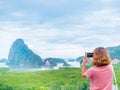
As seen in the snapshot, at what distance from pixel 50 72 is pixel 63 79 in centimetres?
448

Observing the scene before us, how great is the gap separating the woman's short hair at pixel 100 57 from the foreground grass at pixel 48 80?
1754cm

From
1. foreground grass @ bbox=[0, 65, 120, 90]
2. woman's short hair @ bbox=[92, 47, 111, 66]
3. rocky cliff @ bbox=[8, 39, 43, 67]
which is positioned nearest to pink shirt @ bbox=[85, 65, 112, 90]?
woman's short hair @ bbox=[92, 47, 111, 66]

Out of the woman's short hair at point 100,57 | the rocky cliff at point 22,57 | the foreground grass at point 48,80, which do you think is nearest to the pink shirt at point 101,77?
the woman's short hair at point 100,57

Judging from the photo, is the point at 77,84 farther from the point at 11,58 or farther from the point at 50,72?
the point at 11,58

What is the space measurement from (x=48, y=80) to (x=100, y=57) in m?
24.3

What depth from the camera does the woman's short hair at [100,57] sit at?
3.07 metres

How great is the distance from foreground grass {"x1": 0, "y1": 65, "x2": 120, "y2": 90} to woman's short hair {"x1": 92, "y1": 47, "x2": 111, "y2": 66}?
1754 cm

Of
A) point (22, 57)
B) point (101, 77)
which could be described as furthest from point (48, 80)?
point (101, 77)

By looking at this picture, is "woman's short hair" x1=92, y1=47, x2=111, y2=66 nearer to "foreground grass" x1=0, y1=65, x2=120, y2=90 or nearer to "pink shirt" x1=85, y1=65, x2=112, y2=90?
"pink shirt" x1=85, y1=65, x2=112, y2=90

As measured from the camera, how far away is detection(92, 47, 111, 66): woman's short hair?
307cm

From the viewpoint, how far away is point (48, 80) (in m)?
27.2

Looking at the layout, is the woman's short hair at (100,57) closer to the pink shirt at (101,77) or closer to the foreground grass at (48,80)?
the pink shirt at (101,77)

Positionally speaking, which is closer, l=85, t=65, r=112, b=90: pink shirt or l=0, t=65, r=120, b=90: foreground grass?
l=85, t=65, r=112, b=90: pink shirt

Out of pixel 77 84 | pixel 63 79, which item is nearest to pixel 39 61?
pixel 63 79
